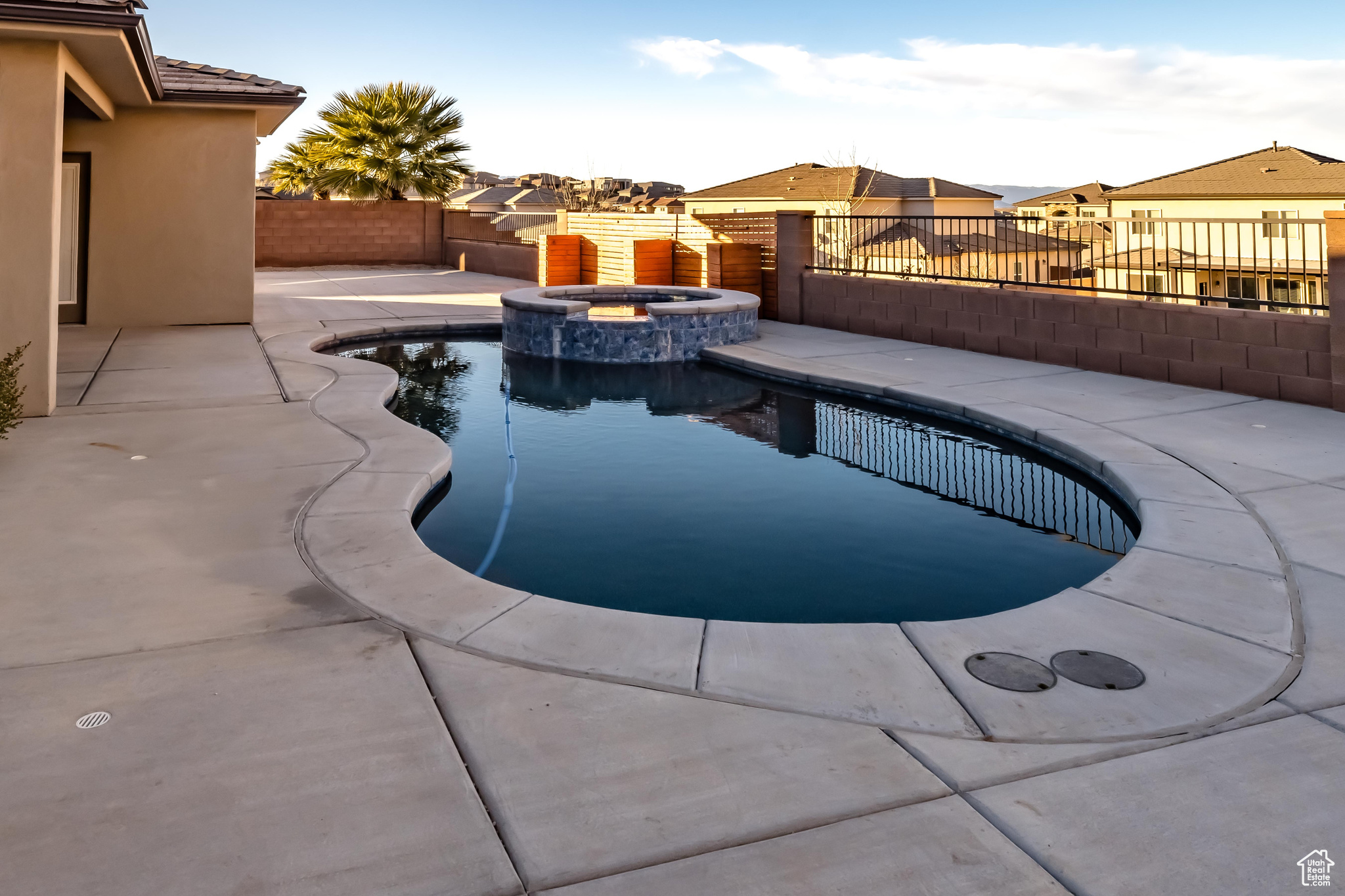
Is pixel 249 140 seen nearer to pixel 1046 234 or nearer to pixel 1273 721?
pixel 1046 234

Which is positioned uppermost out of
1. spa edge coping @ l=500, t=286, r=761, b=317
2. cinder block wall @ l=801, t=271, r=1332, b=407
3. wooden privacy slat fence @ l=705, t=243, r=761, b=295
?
wooden privacy slat fence @ l=705, t=243, r=761, b=295

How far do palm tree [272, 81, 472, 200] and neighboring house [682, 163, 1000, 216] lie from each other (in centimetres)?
1720

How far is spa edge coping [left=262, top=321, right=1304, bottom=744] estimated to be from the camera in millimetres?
2982

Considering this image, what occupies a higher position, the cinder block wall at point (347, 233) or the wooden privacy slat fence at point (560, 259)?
the cinder block wall at point (347, 233)

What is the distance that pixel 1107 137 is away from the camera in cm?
6262

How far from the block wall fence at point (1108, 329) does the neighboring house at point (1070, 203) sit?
45973 mm

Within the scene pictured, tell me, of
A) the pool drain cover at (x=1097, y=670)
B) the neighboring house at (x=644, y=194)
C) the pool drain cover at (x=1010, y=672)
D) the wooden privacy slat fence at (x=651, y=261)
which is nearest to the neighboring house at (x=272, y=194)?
the wooden privacy slat fence at (x=651, y=261)

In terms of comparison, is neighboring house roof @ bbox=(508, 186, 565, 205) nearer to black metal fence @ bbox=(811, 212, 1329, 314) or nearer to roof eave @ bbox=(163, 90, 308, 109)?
black metal fence @ bbox=(811, 212, 1329, 314)

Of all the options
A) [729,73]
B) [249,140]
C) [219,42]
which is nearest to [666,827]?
[249,140]

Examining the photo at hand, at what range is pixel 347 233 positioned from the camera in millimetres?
25453

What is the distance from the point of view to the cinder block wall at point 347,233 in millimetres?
24969

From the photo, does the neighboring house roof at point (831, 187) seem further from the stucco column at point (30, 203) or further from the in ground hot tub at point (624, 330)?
the stucco column at point (30, 203)

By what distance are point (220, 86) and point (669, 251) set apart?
6.85 m

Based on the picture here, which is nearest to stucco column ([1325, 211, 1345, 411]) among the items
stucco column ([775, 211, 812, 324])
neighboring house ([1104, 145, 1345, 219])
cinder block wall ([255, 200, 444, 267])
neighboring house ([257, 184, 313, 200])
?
stucco column ([775, 211, 812, 324])
